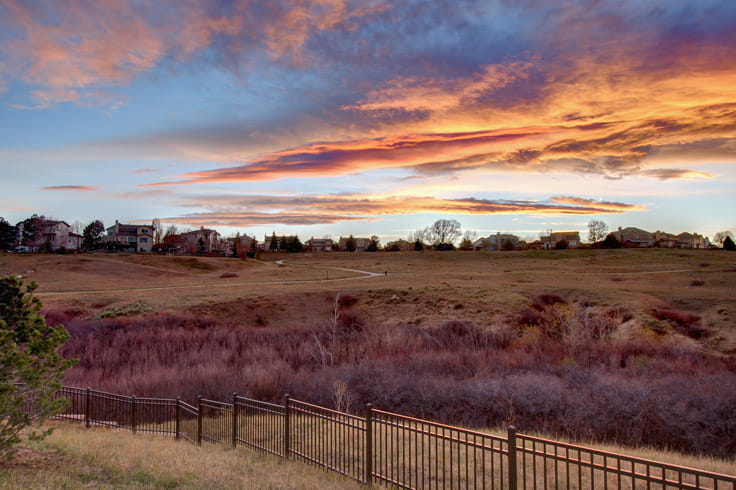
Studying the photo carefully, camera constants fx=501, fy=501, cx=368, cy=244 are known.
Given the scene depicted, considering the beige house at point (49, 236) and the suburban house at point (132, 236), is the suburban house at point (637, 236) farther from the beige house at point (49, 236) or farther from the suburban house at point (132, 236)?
the beige house at point (49, 236)

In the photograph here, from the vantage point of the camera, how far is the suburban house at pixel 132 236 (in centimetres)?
12600

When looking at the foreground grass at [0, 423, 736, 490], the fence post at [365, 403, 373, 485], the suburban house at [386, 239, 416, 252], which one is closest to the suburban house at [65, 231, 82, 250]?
the suburban house at [386, 239, 416, 252]

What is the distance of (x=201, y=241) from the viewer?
132 metres

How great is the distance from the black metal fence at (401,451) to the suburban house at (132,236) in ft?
395

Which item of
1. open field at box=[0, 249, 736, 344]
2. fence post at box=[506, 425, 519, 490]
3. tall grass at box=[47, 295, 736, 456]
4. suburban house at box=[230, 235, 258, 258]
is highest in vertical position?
suburban house at box=[230, 235, 258, 258]

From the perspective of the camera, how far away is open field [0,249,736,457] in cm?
1833

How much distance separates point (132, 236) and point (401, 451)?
429 feet

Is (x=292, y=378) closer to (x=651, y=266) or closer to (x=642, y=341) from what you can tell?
(x=642, y=341)

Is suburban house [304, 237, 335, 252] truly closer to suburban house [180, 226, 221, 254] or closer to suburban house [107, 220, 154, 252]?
suburban house [180, 226, 221, 254]

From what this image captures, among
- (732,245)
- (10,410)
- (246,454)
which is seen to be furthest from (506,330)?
(732,245)

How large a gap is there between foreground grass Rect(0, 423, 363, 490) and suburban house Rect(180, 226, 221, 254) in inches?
4907

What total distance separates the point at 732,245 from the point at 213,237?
13868cm

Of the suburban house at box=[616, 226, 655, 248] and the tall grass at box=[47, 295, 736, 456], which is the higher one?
the suburban house at box=[616, 226, 655, 248]

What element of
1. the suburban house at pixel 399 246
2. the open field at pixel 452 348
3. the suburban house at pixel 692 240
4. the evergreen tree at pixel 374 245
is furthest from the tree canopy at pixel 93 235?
the suburban house at pixel 692 240
